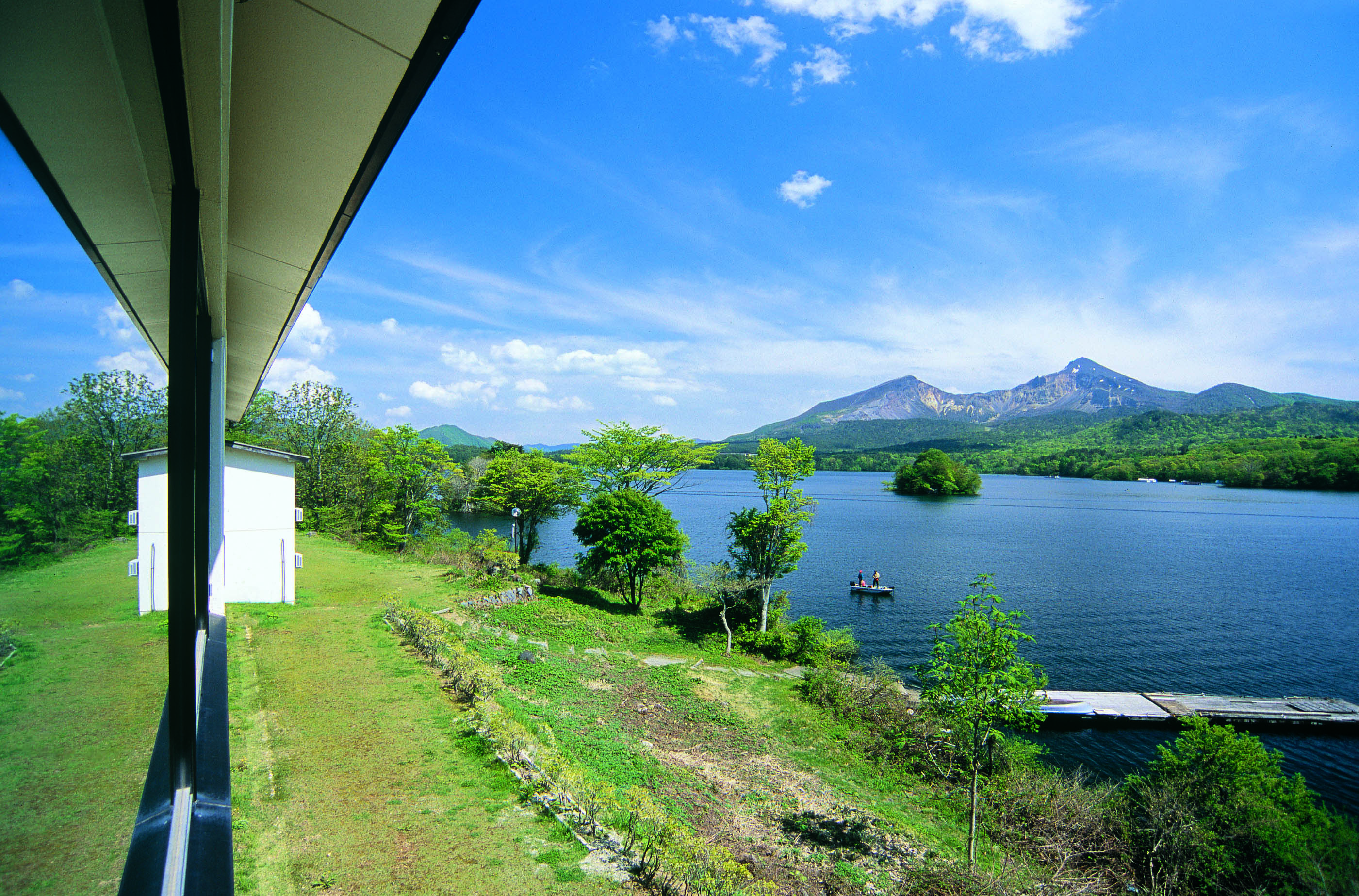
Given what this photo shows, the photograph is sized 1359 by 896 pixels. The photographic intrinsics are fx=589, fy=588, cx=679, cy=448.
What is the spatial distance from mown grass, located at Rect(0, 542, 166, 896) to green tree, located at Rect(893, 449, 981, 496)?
71827 millimetres

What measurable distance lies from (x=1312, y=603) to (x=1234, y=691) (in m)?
12.3

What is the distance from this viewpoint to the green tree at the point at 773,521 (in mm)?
16797

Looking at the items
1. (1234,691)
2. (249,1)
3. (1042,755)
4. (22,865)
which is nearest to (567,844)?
(22,865)

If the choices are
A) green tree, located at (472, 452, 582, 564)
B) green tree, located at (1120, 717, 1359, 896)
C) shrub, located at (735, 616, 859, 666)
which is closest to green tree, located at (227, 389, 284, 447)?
green tree, located at (472, 452, 582, 564)

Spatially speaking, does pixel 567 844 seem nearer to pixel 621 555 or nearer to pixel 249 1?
pixel 249 1

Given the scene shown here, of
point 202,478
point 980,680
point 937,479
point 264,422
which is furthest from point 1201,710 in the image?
point 937,479

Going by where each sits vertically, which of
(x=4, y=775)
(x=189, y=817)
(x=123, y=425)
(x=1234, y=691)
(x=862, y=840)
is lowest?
(x=1234, y=691)

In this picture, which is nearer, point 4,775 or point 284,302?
point 4,775

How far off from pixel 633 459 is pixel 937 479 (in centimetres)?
5498

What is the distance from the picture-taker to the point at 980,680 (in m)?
7.18

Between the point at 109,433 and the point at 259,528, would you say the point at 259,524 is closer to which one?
the point at 259,528

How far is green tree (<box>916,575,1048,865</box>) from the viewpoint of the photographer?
703cm

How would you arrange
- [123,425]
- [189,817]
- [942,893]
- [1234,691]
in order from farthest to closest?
1. [1234,691]
2. [942,893]
3. [123,425]
4. [189,817]

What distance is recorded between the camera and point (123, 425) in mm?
1716
